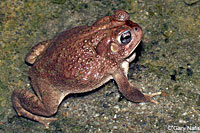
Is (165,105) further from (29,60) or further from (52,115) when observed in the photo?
(29,60)

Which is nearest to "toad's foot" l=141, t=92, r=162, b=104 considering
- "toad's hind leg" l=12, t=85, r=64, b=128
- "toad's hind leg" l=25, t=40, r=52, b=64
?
"toad's hind leg" l=12, t=85, r=64, b=128

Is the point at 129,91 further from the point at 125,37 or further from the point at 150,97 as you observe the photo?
the point at 125,37

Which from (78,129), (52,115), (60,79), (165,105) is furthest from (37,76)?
(165,105)

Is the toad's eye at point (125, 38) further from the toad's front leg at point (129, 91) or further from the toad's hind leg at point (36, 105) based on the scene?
the toad's hind leg at point (36, 105)

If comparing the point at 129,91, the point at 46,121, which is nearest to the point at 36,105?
the point at 46,121

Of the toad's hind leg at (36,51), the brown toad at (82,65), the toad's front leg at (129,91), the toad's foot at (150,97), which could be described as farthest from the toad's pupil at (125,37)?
the toad's hind leg at (36,51)

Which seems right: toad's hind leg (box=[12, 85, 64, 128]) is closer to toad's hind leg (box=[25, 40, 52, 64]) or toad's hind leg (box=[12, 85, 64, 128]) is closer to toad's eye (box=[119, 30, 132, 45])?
toad's hind leg (box=[25, 40, 52, 64])

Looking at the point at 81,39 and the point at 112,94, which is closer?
the point at 81,39
